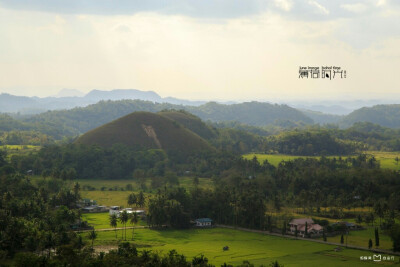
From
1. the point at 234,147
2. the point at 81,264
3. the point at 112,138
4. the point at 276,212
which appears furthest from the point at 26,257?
the point at 234,147

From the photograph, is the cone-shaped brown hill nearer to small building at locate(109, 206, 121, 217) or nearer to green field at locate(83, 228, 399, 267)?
small building at locate(109, 206, 121, 217)

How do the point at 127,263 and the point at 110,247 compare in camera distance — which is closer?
the point at 127,263

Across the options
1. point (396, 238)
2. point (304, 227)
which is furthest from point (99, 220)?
point (396, 238)

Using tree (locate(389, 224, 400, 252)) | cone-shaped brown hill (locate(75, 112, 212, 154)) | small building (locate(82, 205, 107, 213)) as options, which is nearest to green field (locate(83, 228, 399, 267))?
tree (locate(389, 224, 400, 252))

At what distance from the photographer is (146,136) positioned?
159m

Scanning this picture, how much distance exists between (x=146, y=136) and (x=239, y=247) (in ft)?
325

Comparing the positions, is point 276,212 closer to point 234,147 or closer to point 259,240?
point 259,240

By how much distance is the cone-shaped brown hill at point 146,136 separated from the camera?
154 metres

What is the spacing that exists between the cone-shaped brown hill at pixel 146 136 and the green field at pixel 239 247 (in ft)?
261

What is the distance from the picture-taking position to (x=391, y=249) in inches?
2406

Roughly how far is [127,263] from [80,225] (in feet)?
83.4

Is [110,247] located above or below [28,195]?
below

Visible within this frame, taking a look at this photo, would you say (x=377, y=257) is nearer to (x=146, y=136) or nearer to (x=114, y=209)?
(x=114, y=209)

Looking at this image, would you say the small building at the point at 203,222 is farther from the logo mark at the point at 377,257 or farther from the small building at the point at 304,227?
the logo mark at the point at 377,257
